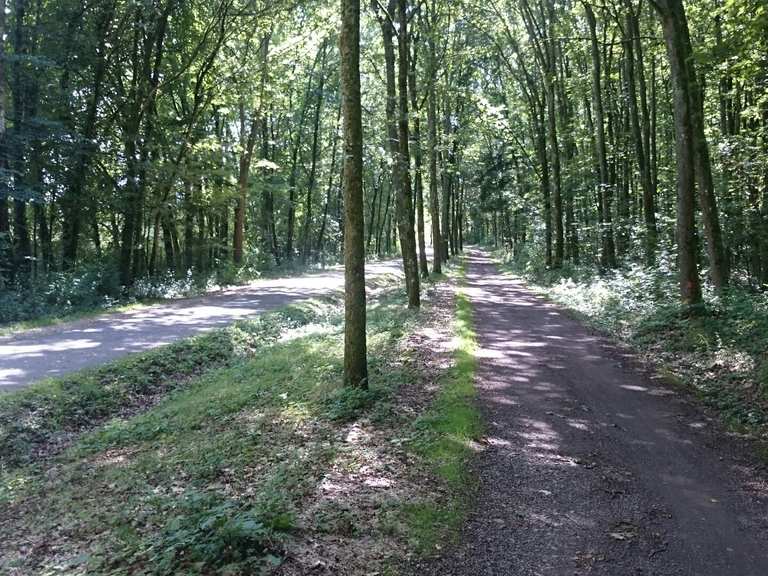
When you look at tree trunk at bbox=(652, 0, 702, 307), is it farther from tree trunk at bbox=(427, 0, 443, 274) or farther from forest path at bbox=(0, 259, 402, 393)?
forest path at bbox=(0, 259, 402, 393)

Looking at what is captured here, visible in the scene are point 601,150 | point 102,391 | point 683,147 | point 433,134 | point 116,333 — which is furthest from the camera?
point 433,134

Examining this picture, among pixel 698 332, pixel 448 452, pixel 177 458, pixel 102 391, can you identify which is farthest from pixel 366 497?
pixel 698 332

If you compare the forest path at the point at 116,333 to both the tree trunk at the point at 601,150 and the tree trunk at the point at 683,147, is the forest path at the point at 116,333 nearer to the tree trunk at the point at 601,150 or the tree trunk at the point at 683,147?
the tree trunk at the point at 601,150

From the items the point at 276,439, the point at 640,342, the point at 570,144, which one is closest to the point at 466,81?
the point at 570,144

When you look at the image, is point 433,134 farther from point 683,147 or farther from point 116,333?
point 116,333

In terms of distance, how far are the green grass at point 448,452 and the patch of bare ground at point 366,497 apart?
0.13m

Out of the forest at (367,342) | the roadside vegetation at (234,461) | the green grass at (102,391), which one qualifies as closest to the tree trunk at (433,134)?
the forest at (367,342)

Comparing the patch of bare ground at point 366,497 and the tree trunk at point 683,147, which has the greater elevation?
the tree trunk at point 683,147

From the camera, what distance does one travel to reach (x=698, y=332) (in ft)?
34.4

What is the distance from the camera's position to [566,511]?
4.93m

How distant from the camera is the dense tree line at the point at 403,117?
12.9 metres

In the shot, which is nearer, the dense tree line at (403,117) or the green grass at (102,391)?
the green grass at (102,391)

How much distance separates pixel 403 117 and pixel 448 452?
10329mm

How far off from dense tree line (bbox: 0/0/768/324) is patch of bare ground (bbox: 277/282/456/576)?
16.9ft
